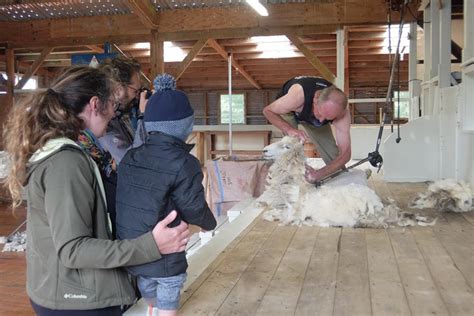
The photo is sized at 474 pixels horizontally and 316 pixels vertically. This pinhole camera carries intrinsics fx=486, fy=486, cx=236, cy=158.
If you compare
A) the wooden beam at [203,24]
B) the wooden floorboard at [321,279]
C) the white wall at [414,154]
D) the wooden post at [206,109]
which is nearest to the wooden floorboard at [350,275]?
the wooden floorboard at [321,279]

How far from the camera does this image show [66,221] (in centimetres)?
115

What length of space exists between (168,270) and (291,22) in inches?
240

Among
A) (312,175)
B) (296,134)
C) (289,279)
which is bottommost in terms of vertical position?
(289,279)

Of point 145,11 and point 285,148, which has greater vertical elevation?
point 145,11

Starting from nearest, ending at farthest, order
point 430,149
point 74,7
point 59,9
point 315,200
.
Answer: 1. point 315,200
2. point 430,149
3. point 74,7
4. point 59,9

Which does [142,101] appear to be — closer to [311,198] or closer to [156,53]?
[311,198]

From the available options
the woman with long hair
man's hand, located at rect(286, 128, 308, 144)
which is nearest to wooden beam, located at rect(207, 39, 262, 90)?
man's hand, located at rect(286, 128, 308, 144)

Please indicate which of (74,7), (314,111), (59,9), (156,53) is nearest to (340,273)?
(314,111)

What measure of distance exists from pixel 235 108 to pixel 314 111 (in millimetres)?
12415

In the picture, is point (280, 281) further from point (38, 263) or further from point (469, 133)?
point (469, 133)

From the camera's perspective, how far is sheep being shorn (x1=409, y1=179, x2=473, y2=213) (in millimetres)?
3574

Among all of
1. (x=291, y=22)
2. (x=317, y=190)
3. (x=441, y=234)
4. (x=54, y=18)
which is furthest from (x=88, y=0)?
(x=441, y=234)

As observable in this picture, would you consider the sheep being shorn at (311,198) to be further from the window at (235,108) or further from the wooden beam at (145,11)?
the window at (235,108)

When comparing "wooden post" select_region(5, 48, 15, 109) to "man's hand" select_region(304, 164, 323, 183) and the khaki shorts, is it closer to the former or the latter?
the khaki shorts
